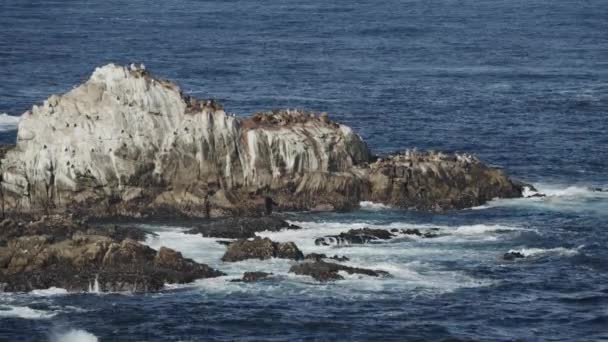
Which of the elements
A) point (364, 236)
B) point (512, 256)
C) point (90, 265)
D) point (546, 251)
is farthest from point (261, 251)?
point (546, 251)

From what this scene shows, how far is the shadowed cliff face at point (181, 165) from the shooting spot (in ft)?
421

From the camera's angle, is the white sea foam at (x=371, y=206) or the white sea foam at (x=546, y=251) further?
the white sea foam at (x=371, y=206)

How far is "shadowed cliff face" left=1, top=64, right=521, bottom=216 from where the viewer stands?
12825 cm

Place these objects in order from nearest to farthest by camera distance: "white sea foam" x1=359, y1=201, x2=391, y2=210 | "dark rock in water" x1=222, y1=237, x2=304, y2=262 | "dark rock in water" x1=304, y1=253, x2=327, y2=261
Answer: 1. "dark rock in water" x1=304, y1=253, x2=327, y2=261
2. "dark rock in water" x1=222, y1=237, x2=304, y2=262
3. "white sea foam" x1=359, y1=201, x2=391, y2=210

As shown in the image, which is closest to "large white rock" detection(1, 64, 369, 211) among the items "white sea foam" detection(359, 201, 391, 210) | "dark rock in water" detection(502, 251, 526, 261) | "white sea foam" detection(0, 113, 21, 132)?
"white sea foam" detection(359, 201, 391, 210)

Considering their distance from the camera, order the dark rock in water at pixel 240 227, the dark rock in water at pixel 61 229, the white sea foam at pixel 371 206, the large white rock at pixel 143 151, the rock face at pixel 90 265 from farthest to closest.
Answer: the white sea foam at pixel 371 206
the large white rock at pixel 143 151
the dark rock in water at pixel 240 227
the dark rock in water at pixel 61 229
the rock face at pixel 90 265

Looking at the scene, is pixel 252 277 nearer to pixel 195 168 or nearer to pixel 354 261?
pixel 354 261

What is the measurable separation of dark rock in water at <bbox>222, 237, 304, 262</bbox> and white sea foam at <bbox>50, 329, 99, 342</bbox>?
59.0ft

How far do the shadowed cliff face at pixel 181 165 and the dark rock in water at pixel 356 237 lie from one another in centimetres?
898

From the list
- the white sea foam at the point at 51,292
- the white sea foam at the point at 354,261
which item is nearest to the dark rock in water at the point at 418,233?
the white sea foam at the point at 354,261

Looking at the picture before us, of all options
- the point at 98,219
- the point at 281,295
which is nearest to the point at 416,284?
the point at 281,295

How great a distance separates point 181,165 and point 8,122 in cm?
4068

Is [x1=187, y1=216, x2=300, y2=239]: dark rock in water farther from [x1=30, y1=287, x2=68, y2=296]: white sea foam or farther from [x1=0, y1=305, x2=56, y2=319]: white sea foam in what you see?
[x1=0, y1=305, x2=56, y2=319]: white sea foam

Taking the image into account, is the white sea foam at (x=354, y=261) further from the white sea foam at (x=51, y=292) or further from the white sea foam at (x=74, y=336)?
the white sea foam at (x=74, y=336)
